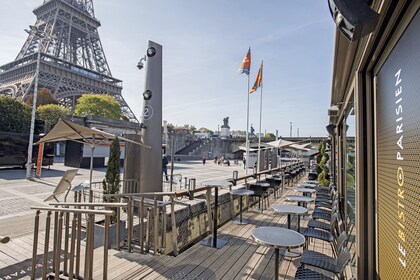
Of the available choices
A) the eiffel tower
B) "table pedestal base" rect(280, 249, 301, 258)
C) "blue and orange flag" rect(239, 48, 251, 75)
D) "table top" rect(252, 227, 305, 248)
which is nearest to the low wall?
"table pedestal base" rect(280, 249, 301, 258)

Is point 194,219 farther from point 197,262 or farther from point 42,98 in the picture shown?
point 42,98

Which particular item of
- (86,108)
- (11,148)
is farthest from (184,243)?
(86,108)

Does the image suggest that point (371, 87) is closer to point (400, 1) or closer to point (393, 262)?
point (400, 1)

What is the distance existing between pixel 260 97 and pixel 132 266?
17.0 m

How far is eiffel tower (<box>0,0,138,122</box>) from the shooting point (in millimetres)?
43406

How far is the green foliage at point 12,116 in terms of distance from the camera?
77.6ft

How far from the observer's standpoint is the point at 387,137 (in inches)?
64.2

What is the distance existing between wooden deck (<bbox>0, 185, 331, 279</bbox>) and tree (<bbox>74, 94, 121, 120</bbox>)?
37890mm

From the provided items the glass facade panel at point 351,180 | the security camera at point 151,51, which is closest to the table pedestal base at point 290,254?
the glass facade panel at point 351,180

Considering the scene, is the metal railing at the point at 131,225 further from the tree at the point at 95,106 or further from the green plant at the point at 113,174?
the tree at the point at 95,106

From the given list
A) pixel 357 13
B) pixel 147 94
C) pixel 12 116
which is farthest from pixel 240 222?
pixel 12 116

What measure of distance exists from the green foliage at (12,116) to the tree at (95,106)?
40.5 feet

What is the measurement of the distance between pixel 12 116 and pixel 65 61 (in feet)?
83.9

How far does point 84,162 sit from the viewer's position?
17797 mm
